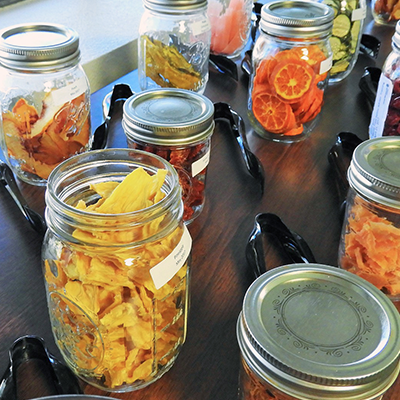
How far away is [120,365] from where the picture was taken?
18.4 inches

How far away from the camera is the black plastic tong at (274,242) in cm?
62

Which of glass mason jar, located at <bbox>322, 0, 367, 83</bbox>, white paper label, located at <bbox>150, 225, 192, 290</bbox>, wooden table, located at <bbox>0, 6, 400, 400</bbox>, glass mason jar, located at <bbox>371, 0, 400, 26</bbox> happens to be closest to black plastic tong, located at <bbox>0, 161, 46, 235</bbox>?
wooden table, located at <bbox>0, 6, 400, 400</bbox>

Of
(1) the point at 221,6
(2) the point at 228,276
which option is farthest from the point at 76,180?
(1) the point at 221,6

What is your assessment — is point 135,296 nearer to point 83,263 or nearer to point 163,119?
point 83,263

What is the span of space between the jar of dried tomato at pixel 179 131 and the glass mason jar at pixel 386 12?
95 centimetres

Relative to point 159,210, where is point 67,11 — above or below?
below

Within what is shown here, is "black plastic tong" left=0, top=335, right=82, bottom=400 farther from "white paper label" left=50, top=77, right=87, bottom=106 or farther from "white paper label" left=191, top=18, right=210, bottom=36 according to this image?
"white paper label" left=191, top=18, right=210, bottom=36

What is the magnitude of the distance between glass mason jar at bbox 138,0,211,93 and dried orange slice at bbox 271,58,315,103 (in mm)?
176

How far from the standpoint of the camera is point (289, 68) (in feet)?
2.65

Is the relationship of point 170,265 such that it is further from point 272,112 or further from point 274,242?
point 272,112

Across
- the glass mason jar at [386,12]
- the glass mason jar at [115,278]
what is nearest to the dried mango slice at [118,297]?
the glass mason jar at [115,278]

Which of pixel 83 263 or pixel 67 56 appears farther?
pixel 67 56

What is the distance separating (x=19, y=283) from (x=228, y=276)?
0.24 metres

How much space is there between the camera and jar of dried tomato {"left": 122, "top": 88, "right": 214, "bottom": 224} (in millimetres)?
627
